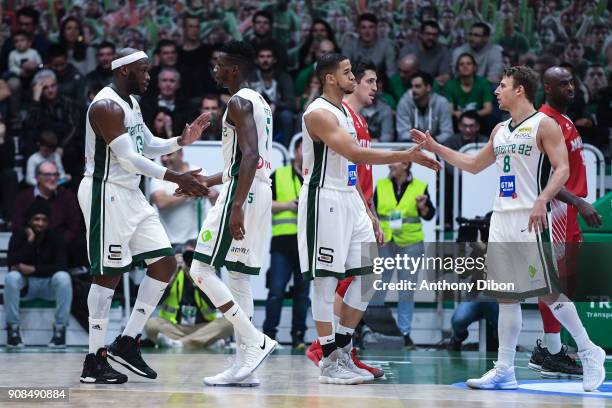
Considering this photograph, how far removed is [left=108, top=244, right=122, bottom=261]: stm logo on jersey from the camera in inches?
290

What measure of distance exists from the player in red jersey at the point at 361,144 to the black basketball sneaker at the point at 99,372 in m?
1.55

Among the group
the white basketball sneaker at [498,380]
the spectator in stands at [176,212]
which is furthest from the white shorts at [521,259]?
the spectator in stands at [176,212]

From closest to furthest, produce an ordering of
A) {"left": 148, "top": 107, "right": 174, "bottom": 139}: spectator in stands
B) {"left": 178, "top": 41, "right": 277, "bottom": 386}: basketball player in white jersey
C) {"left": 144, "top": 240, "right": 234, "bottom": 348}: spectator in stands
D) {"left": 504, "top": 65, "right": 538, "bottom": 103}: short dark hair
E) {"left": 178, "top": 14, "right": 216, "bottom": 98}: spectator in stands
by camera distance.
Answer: {"left": 178, "top": 41, "right": 277, "bottom": 386}: basketball player in white jersey
{"left": 504, "top": 65, "right": 538, "bottom": 103}: short dark hair
{"left": 144, "top": 240, "right": 234, "bottom": 348}: spectator in stands
{"left": 148, "top": 107, "right": 174, "bottom": 139}: spectator in stands
{"left": 178, "top": 14, "right": 216, "bottom": 98}: spectator in stands

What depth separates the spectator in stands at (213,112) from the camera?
12.3 m

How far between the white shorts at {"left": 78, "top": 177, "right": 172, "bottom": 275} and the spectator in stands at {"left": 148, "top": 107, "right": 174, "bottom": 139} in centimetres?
480

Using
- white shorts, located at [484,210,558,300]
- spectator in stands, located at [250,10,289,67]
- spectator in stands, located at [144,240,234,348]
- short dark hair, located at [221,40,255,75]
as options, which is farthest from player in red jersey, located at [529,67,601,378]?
spectator in stands, located at [250,10,289,67]

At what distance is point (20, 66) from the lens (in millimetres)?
14250

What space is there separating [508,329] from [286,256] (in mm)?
4539

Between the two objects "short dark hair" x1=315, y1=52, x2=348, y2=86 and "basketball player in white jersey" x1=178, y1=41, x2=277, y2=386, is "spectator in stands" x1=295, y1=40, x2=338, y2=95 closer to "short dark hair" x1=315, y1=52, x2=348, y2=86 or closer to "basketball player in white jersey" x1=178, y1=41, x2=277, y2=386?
"short dark hair" x1=315, y1=52, x2=348, y2=86

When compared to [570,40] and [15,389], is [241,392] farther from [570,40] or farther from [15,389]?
[570,40]

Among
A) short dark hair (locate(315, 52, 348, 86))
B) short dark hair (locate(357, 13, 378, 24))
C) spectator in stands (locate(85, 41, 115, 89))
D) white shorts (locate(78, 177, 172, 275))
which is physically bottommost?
white shorts (locate(78, 177, 172, 275))

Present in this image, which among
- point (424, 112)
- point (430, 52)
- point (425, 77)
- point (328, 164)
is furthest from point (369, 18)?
point (328, 164)

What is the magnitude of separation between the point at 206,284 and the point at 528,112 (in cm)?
256

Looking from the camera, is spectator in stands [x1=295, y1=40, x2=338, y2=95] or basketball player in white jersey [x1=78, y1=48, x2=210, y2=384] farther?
spectator in stands [x1=295, y1=40, x2=338, y2=95]
